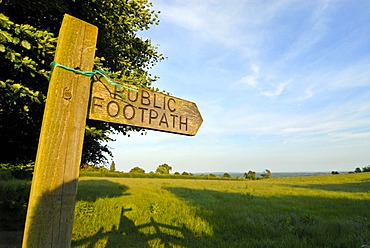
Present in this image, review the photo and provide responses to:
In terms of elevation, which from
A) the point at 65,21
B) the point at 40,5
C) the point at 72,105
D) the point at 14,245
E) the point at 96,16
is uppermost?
the point at 96,16

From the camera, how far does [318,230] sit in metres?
6.58

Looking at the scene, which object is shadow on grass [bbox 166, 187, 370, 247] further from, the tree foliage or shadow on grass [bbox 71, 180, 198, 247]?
the tree foliage

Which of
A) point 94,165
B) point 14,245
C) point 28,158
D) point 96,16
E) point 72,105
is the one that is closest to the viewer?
point 72,105

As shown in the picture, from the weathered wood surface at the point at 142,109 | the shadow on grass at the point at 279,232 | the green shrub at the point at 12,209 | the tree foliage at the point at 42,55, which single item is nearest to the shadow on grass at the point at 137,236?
the shadow on grass at the point at 279,232

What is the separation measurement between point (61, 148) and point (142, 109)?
0.76 meters

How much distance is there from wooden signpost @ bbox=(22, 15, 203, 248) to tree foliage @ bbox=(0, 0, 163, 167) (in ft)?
5.65

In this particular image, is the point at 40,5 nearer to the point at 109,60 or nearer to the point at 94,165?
the point at 109,60

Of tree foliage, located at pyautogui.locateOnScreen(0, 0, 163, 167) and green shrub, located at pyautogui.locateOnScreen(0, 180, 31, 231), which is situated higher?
tree foliage, located at pyautogui.locateOnScreen(0, 0, 163, 167)

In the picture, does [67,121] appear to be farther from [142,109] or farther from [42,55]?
[42,55]

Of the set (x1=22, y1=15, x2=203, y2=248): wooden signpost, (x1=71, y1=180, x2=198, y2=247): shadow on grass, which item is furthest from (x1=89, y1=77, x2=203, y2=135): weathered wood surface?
(x1=71, y1=180, x2=198, y2=247): shadow on grass

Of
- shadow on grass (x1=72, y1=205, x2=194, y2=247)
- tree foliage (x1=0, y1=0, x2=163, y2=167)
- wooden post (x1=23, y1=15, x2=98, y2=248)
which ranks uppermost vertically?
tree foliage (x1=0, y1=0, x2=163, y2=167)

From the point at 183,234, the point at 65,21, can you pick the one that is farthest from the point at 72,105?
the point at 183,234

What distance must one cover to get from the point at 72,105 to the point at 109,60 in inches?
271

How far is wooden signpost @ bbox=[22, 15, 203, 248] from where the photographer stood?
1.59 meters
